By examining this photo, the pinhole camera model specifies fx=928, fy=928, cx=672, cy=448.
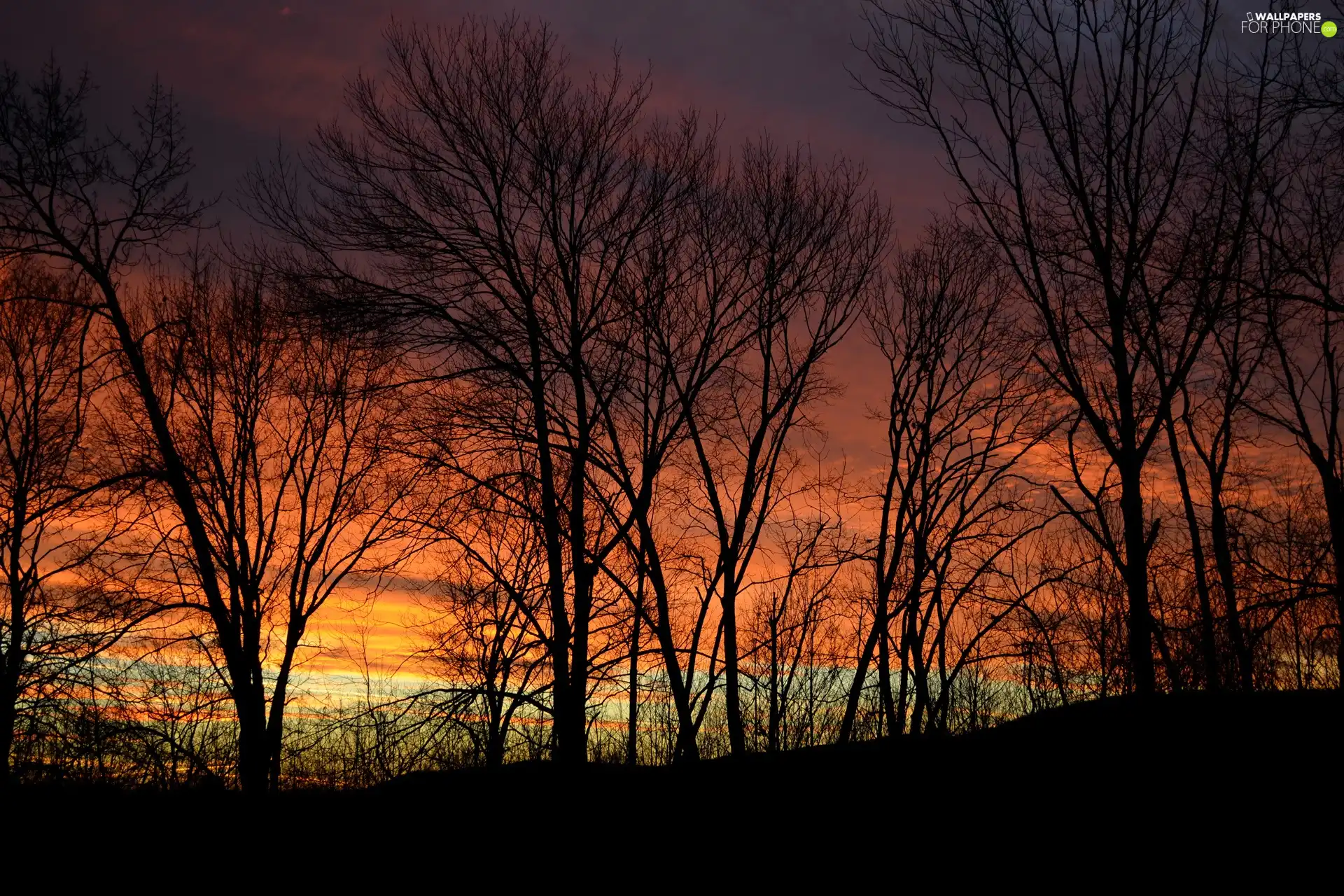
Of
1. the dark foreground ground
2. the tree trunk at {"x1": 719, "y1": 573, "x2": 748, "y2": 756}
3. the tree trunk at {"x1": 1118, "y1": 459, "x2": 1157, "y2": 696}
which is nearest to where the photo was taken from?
the dark foreground ground

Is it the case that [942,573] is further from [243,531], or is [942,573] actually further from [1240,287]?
[243,531]

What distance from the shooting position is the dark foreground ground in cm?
632

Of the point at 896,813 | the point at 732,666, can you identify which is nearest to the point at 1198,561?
the point at 732,666

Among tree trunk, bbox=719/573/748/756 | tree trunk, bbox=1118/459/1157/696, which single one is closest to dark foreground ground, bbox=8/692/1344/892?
tree trunk, bbox=1118/459/1157/696

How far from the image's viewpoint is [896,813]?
24.4 feet

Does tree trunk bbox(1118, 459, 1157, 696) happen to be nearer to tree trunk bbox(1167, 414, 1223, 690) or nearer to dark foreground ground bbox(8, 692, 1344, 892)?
dark foreground ground bbox(8, 692, 1344, 892)

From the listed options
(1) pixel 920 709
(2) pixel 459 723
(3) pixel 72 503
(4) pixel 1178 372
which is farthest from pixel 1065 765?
(1) pixel 920 709

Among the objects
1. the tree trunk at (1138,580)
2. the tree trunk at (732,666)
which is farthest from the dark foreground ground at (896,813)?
the tree trunk at (732,666)

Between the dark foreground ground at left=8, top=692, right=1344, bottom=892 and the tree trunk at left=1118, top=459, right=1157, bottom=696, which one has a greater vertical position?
the tree trunk at left=1118, top=459, right=1157, bottom=696

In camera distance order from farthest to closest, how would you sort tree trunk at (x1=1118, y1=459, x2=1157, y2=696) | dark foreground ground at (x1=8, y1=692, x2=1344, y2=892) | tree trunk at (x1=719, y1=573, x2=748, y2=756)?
tree trunk at (x1=719, y1=573, x2=748, y2=756) → tree trunk at (x1=1118, y1=459, x2=1157, y2=696) → dark foreground ground at (x1=8, y1=692, x2=1344, y2=892)

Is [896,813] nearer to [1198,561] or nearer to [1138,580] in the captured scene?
[1138,580]

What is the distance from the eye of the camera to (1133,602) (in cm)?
1108

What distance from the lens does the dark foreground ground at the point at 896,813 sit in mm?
6324

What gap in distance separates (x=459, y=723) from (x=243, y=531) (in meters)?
9.76
